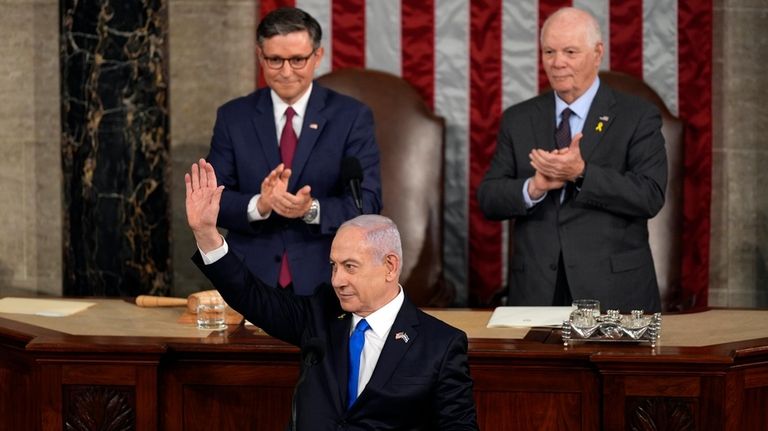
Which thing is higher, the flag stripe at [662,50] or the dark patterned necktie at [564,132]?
the flag stripe at [662,50]

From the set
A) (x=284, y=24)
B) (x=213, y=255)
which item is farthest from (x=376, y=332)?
(x=284, y=24)

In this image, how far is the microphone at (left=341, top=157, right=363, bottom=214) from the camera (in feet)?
15.8

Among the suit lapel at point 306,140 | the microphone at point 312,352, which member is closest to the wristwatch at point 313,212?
the suit lapel at point 306,140

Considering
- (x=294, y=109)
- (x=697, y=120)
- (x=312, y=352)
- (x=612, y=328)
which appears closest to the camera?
(x=312, y=352)

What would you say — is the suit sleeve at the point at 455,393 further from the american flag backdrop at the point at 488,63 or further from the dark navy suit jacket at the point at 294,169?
the american flag backdrop at the point at 488,63

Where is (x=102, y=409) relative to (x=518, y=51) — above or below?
below

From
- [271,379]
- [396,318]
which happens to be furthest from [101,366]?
[396,318]

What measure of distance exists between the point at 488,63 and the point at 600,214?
185 centimetres

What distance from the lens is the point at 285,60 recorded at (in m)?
5.27

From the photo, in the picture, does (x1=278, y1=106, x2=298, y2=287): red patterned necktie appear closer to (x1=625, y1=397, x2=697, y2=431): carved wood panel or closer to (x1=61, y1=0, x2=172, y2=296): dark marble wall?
(x1=61, y1=0, x2=172, y2=296): dark marble wall

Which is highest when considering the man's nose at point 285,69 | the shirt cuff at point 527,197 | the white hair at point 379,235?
the man's nose at point 285,69

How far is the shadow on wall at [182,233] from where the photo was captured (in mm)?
6985

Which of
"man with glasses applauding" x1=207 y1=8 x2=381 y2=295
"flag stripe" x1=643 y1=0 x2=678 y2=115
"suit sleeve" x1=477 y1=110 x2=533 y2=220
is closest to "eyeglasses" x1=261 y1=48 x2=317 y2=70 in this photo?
"man with glasses applauding" x1=207 y1=8 x2=381 y2=295

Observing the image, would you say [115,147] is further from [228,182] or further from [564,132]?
[564,132]
